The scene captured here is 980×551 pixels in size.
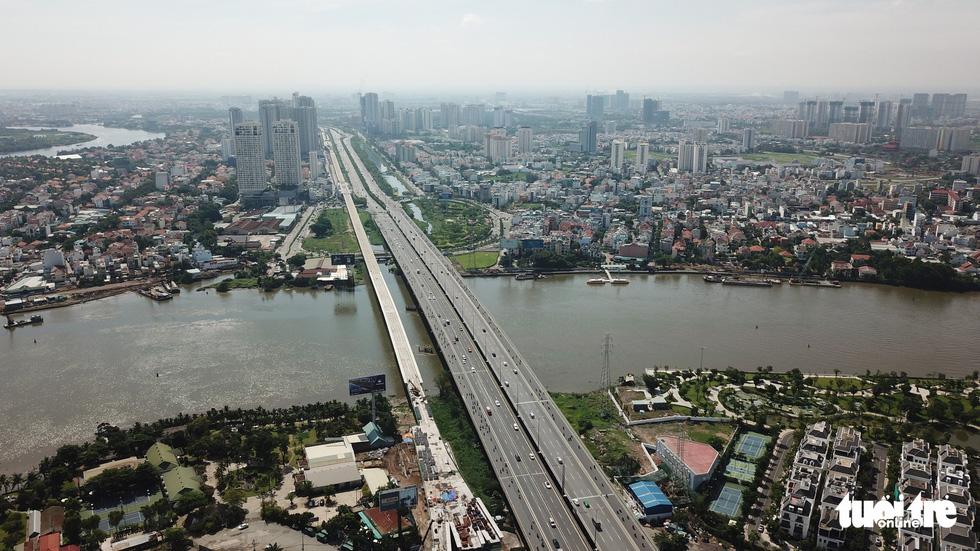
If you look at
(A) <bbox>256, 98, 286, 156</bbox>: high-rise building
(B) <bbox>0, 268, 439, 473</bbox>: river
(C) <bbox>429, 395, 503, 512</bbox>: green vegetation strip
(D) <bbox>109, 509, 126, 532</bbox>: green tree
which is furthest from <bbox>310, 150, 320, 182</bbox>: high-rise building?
(D) <bbox>109, 509, 126, 532</bbox>: green tree

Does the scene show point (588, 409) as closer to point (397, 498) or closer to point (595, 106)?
point (397, 498)

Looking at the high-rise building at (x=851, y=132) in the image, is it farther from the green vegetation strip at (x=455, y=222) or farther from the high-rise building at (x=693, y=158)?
the green vegetation strip at (x=455, y=222)

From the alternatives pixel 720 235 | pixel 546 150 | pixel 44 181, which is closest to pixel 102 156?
pixel 44 181

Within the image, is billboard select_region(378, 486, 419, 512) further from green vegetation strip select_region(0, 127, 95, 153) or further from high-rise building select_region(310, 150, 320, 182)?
green vegetation strip select_region(0, 127, 95, 153)

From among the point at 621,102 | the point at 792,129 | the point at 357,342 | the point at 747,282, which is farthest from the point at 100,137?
the point at 621,102

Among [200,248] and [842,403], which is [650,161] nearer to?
[200,248]

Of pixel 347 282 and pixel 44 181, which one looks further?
pixel 44 181
